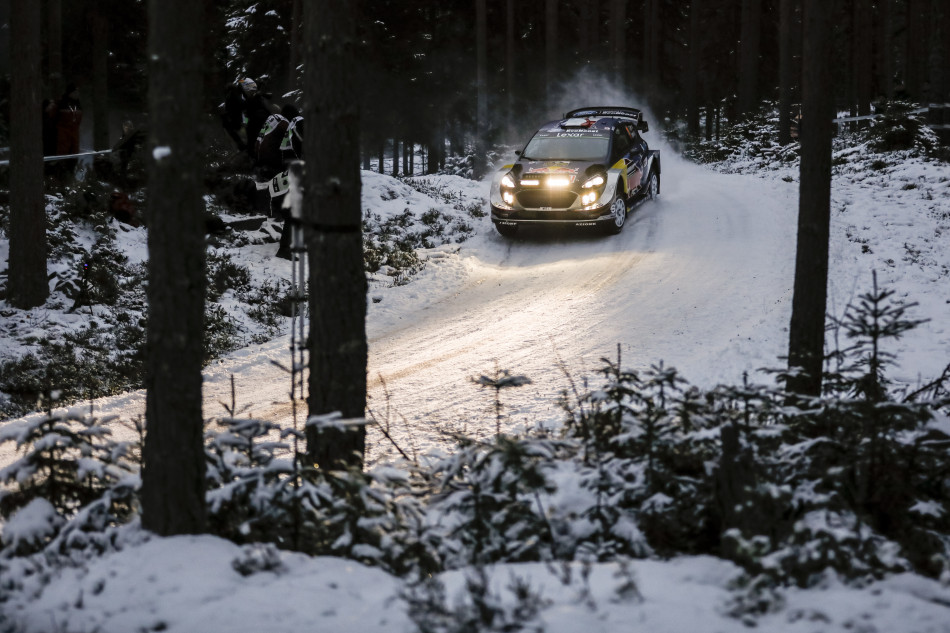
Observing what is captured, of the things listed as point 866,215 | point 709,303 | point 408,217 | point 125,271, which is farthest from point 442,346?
point 866,215

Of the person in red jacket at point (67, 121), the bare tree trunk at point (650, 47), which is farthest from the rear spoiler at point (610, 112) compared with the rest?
the bare tree trunk at point (650, 47)

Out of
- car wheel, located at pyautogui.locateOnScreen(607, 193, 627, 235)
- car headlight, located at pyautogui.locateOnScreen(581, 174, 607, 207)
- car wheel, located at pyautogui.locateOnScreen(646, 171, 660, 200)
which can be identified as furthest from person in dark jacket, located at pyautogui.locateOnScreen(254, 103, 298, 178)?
car wheel, located at pyautogui.locateOnScreen(646, 171, 660, 200)

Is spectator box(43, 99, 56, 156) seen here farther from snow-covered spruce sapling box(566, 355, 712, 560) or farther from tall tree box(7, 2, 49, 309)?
snow-covered spruce sapling box(566, 355, 712, 560)

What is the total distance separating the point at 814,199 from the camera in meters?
6.16

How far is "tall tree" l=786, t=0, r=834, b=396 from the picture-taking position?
6.09 meters

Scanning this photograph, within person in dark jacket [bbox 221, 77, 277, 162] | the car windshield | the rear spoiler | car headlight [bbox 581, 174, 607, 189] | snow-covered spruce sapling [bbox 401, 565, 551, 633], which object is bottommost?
snow-covered spruce sapling [bbox 401, 565, 551, 633]

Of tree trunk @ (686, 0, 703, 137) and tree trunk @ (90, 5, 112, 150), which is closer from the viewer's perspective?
tree trunk @ (90, 5, 112, 150)

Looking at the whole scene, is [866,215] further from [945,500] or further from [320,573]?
[320,573]

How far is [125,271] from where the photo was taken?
42.3 ft

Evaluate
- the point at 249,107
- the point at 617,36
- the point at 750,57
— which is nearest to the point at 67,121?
the point at 249,107

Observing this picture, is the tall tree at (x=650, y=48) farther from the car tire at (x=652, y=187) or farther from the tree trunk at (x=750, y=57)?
the car tire at (x=652, y=187)

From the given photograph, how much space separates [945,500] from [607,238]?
422 inches

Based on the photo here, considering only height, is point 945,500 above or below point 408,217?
below

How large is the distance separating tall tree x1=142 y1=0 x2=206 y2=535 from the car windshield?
12089 millimetres
